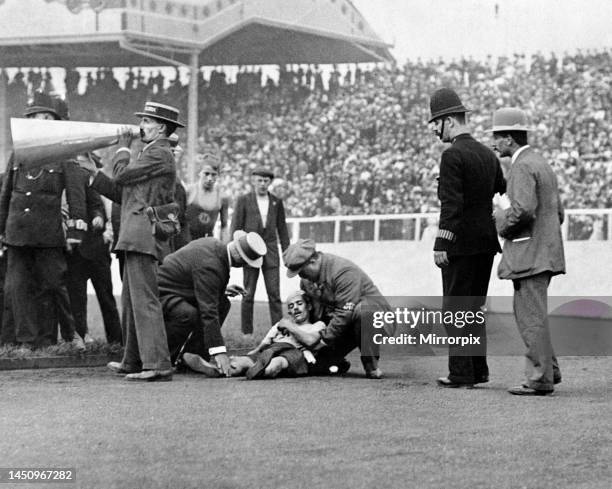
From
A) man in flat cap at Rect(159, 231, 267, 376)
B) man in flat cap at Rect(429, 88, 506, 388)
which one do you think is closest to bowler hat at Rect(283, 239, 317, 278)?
man in flat cap at Rect(159, 231, 267, 376)

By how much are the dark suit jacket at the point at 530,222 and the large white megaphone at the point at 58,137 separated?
2632 millimetres

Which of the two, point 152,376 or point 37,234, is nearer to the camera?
point 152,376

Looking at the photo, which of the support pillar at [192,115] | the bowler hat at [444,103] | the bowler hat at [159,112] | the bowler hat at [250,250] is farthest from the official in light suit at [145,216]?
the support pillar at [192,115]

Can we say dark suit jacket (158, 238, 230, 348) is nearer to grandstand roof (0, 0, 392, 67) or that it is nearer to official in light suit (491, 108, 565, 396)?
official in light suit (491, 108, 565, 396)

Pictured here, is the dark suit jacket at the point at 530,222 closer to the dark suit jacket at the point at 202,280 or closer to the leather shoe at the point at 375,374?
the leather shoe at the point at 375,374

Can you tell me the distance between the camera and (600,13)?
16938 millimetres

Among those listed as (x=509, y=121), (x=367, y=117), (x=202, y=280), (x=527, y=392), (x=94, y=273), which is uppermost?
(x=367, y=117)

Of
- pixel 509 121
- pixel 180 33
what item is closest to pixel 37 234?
pixel 509 121

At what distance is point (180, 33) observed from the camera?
25.1 metres

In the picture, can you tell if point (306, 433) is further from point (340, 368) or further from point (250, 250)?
point (340, 368)

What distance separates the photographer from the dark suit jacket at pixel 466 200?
26.8 feet

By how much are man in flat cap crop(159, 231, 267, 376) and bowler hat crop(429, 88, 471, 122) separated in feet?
5.16

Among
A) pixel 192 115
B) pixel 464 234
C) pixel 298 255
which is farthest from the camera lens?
pixel 192 115

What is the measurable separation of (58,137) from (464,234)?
2850 millimetres
